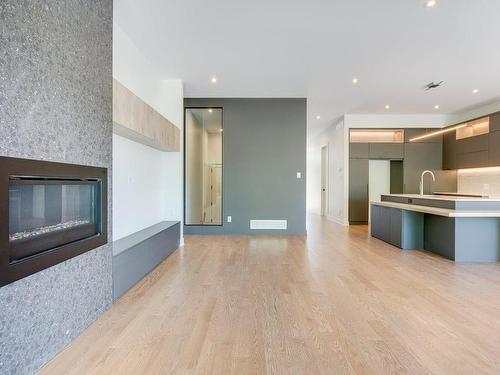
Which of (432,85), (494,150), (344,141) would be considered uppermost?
(432,85)

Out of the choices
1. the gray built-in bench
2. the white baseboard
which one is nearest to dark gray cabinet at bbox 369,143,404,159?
the white baseboard

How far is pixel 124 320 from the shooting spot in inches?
84.0

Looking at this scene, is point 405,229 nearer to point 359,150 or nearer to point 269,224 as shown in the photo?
point 269,224

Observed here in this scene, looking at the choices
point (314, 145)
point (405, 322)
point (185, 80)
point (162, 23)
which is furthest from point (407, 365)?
point (314, 145)

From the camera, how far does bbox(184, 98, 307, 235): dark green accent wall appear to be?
575 centimetres

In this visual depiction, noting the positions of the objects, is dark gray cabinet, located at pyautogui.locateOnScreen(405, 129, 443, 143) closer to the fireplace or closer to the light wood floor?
the light wood floor

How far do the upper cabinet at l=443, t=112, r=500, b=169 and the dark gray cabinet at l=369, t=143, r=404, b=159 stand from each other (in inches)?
43.4

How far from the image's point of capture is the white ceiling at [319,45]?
9.33 feet

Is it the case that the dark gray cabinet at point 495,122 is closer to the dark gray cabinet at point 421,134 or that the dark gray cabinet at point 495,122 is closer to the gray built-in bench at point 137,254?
the dark gray cabinet at point 421,134

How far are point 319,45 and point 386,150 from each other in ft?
15.1

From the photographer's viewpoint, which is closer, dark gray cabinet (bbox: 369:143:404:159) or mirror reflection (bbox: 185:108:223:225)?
mirror reflection (bbox: 185:108:223:225)

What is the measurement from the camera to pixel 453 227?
3812 millimetres

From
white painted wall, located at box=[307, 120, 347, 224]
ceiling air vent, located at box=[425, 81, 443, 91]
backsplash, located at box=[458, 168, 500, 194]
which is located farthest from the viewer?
white painted wall, located at box=[307, 120, 347, 224]

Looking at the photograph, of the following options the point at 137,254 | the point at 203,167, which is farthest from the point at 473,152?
the point at 137,254
